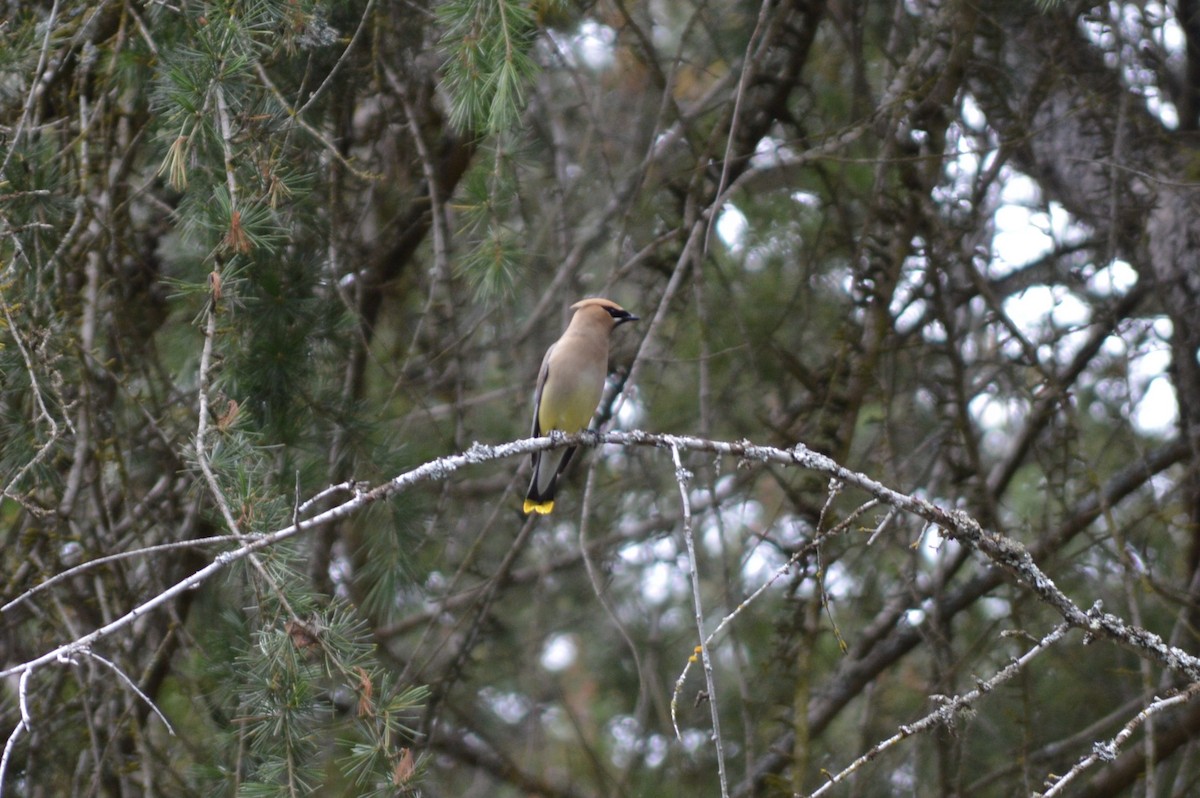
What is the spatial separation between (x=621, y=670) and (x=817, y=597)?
11.0 ft

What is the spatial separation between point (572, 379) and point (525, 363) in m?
1.21

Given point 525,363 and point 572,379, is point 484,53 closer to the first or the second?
point 572,379

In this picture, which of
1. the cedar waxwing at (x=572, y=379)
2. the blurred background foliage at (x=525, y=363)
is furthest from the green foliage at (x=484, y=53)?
the cedar waxwing at (x=572, y=379)

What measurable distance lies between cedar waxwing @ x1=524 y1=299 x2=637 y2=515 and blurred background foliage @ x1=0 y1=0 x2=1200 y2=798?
0.46ft

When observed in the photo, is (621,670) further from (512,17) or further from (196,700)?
(512,17)

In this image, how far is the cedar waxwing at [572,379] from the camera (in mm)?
4938

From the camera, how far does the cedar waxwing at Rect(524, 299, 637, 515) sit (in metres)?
4.94

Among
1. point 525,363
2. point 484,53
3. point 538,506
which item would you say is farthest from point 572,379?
point 484,53

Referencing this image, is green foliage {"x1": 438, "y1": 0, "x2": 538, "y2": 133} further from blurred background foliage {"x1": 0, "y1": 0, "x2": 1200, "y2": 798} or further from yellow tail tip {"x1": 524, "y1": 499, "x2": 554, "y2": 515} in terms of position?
yellow tail tip {"x1": 524, "y1": 499, "x2": 554, "y2": 515}

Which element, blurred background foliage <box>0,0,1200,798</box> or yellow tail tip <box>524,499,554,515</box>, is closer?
blurred background foliage <box>0,0,1200,798</box>

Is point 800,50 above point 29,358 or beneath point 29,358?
above

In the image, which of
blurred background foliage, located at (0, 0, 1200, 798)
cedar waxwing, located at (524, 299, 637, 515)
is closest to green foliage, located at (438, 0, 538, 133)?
blurred background foliage, located at (0, 0, 1200, 798)

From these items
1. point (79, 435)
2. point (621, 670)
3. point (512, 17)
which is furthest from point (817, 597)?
point (621, 670)

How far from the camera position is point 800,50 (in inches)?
189
